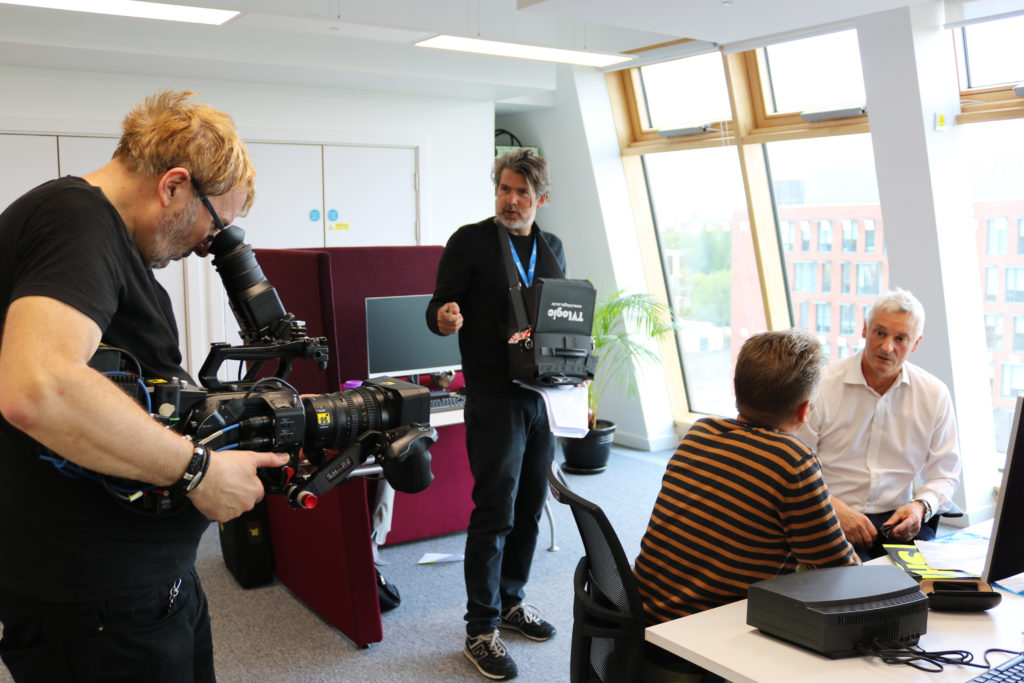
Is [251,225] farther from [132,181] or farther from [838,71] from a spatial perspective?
[132,181]

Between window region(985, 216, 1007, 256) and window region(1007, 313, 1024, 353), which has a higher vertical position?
window region(985, 216, 1007, 256)

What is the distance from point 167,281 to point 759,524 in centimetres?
428

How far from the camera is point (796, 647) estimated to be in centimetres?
150

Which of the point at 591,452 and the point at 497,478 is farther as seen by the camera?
the point at 591,452

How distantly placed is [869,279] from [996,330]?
762mm

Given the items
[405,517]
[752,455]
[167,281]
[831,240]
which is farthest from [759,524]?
[167,281]

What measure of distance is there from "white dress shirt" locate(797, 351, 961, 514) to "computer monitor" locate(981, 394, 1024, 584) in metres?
0.94

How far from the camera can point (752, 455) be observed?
1.74 metres

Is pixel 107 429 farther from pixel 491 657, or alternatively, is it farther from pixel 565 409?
pixel 491 657

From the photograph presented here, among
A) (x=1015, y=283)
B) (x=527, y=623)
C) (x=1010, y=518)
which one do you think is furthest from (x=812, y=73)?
(x=1010, y=518)

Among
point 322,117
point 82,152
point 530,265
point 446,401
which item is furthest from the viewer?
point 322,117

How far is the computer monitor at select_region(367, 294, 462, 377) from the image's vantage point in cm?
394

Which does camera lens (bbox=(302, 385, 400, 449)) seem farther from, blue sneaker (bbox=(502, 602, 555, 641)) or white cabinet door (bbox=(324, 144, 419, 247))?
white cabinet door (bbox=(324, 144, 419, 247))

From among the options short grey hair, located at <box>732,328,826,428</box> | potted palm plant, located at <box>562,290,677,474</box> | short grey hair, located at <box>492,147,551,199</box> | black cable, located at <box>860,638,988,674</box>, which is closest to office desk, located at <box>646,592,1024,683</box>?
black cable, located at <box>860,638,988,674</box>
